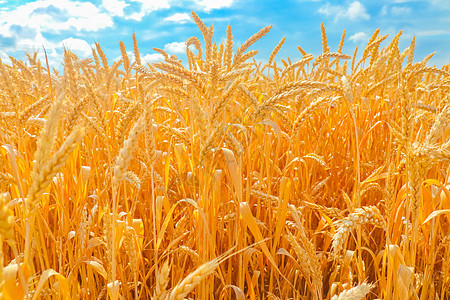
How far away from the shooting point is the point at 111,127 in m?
1.68

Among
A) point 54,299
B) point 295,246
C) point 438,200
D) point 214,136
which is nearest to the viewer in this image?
point 214,136

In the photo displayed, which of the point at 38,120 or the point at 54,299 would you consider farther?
the point at 38,120

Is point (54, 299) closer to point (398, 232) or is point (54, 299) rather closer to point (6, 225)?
point (6, 225)

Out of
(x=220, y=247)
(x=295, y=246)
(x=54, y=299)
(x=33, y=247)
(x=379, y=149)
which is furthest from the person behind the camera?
(x=379, y=149)

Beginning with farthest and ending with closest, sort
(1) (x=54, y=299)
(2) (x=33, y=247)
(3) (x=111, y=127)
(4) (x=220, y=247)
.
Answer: (3) (x=111, y=127) < (4) (x=220, y=247) < (2) (x=33, y=247) < (1) (x=54, y=299)

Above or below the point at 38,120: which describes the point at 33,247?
below

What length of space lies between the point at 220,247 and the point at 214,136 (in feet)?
2.56

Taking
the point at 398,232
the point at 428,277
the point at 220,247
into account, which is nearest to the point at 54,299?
the point at 220,247

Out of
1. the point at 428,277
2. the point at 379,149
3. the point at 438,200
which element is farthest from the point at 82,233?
the point at 379,149

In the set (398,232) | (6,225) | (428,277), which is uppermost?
(6,225)

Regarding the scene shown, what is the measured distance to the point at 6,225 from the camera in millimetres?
458

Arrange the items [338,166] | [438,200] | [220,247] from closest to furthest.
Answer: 1. [438,200]
2. [220,247]
3. [338,166]

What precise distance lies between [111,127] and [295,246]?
3.48 feet

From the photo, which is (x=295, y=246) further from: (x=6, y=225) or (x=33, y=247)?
(x=33, y=247)
